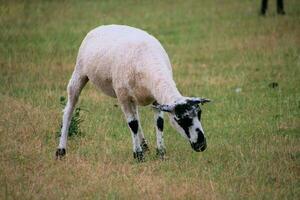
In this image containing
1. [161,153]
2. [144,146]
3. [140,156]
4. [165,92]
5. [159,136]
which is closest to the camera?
[165,92]

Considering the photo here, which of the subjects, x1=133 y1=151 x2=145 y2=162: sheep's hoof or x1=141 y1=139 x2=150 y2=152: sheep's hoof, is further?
x1=141 y1=139 x2=150 y2=152: sheep's hoof

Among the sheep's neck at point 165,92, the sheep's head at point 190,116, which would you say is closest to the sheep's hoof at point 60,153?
the sheep's neck at point 165,92

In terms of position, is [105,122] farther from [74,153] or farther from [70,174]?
[70,174]

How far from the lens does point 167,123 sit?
1070cm

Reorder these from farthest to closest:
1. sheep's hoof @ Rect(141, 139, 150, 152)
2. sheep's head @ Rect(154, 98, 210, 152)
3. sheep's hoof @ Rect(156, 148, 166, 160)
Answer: sheep's hoof @ Rect(141, 139, 150, 152)
sheep's hoof @ Rect(156, 148, 166, 160)
sheep's head @ Rect(154, 98, 210, 152)

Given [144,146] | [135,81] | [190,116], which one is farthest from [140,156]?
[190,116]

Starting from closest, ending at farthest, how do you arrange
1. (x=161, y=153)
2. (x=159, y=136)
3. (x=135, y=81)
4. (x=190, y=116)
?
1. (x=190, y=116)
2. (x=135, y=81)
3. (x=161, y=153)
4. (x=159, y=136)

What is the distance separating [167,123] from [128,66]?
2.61 m

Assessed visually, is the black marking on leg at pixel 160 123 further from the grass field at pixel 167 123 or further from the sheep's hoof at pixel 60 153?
the sheep's hoof at pixel 60 153

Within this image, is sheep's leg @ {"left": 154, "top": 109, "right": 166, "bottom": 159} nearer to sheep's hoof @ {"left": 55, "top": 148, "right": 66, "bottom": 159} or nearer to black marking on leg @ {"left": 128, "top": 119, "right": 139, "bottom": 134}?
black marking on leg @ {"left": 128, "top": 119, "right": 139, "bottom": 134}

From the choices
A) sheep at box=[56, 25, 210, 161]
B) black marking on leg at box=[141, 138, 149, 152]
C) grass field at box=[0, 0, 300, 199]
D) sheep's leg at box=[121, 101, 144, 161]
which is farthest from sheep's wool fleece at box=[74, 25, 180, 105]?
grass field at box=[0, 0, 300, 199]

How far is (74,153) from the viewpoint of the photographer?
29.4ft

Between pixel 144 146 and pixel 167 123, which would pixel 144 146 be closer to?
pixel 144 146

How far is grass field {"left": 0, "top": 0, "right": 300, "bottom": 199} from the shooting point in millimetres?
7414
